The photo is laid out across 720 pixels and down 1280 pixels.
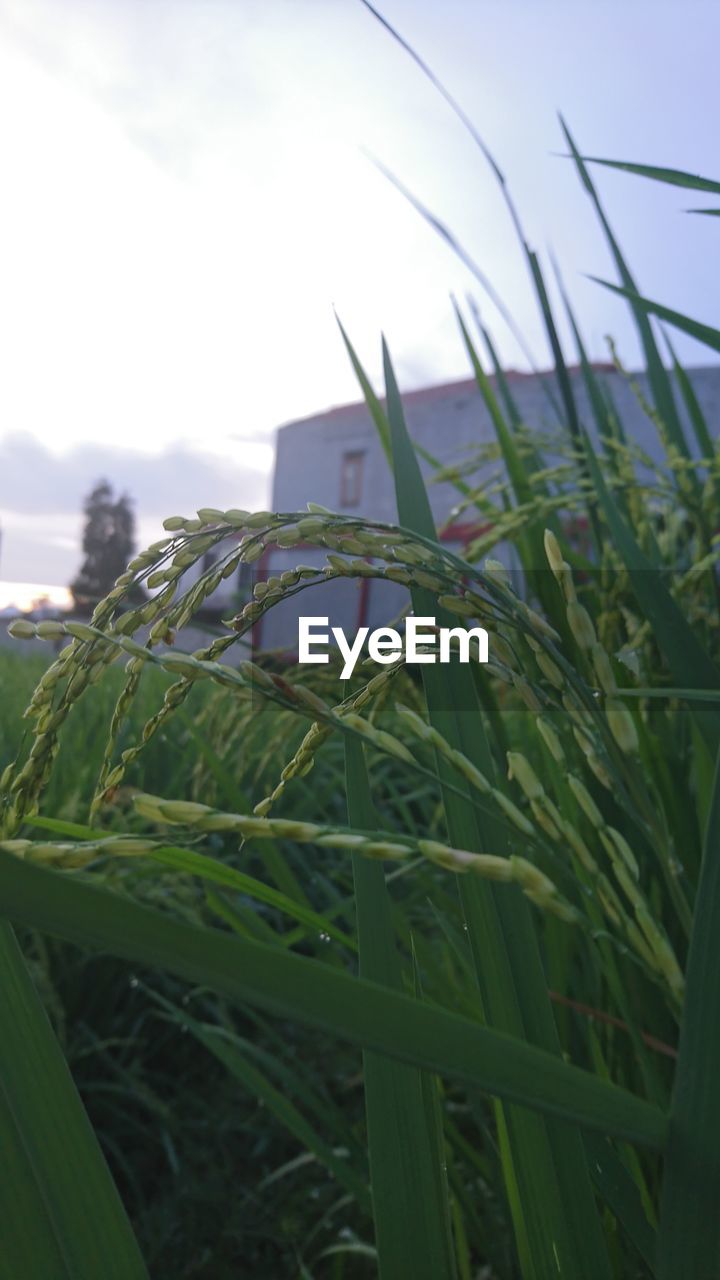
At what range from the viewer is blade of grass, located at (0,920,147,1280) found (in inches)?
16.1

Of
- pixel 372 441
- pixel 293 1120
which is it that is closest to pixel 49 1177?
pixel 293 1120

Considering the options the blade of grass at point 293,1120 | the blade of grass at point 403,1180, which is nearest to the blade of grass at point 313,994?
the blade of grass at point 403,1180

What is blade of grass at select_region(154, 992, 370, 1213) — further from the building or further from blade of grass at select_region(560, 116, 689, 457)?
the building

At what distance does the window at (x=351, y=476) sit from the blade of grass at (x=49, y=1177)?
2287cm

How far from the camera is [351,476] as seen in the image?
77.7ft

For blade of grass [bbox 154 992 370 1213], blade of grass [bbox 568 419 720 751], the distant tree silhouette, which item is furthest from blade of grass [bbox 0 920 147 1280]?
the distant tree silhouette

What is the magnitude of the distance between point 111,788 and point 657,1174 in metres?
0.68

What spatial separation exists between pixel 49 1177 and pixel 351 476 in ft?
77.6

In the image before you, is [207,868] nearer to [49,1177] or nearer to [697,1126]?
[49,1177]

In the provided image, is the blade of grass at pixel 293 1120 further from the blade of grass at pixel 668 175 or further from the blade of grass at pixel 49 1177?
the blade of grass at pixel 668 175

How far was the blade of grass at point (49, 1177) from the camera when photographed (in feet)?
1.34

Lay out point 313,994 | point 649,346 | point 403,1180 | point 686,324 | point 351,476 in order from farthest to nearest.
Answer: point 351,476, point 649,346, point 686,324, point 403,1180, point 313,994

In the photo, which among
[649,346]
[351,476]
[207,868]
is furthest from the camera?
[351,476]

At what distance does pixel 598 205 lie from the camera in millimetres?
1355
